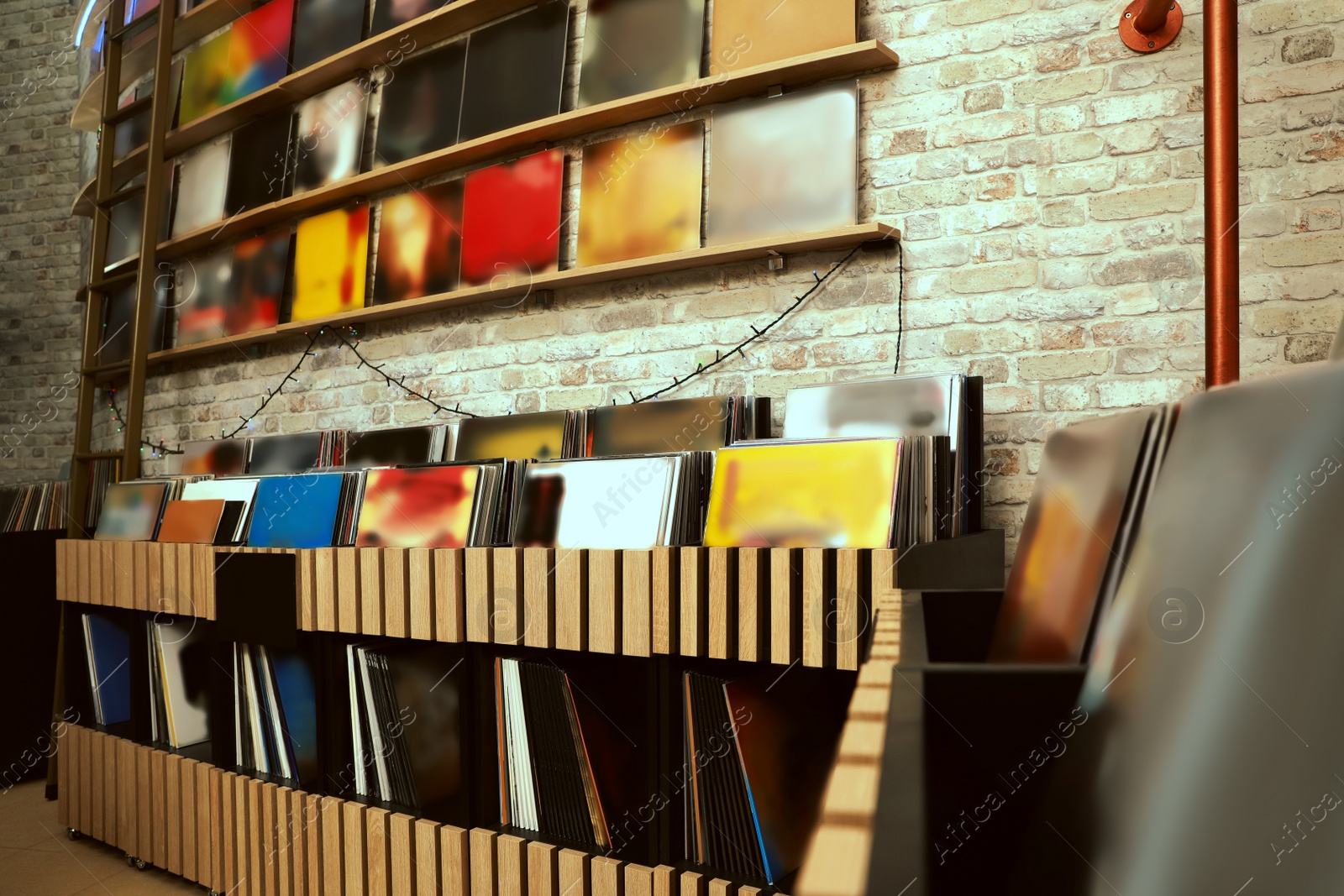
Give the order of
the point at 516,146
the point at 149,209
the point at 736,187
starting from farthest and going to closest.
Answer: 1. the point at 149,209
2. the point at 516,146
3. the point at 736,187

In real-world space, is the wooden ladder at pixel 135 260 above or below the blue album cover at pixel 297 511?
above

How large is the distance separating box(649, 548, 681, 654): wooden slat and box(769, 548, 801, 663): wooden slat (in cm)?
19

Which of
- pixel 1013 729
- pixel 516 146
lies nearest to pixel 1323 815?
pixel 1013 729

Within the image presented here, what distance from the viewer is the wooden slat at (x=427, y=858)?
1.82 meters

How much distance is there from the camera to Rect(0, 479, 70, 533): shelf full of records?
381 centimetres

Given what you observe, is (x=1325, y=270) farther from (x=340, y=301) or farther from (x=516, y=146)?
(x=340, y=301)

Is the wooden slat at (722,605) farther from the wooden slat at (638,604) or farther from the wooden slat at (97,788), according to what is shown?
the wooden slat at (97,788)

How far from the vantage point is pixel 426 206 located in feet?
9.80

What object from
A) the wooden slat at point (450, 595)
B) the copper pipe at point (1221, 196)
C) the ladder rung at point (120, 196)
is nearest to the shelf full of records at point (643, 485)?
the wooden slat at point (450, 595)

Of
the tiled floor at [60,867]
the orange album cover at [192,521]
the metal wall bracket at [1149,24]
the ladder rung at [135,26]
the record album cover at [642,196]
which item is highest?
the ladder rung at [135,26]

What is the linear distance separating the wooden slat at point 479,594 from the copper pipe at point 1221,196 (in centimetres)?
141

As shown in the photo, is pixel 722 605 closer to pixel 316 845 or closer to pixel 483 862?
pixel 483 862

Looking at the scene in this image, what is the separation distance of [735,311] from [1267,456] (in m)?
2.01

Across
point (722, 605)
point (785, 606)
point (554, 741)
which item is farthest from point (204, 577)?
point (785, 606)
